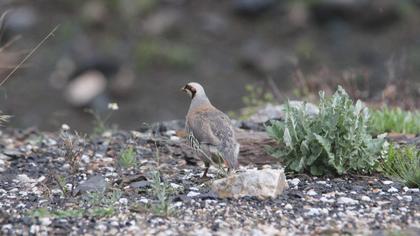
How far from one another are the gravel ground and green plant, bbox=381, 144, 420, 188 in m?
0.09

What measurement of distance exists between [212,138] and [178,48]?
10.6 meters

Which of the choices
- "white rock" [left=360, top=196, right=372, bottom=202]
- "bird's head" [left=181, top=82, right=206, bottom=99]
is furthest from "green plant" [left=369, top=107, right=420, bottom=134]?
"white rock" [left=360, top=196, right=372, bottom=202]

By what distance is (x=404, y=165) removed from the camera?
7.02 m

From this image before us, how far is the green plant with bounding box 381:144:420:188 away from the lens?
673cm

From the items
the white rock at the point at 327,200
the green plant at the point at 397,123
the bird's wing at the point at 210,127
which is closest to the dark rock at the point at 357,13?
the green plant at the point at 397,123

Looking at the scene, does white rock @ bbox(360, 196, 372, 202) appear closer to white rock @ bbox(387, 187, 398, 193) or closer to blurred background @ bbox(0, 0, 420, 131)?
white rock @ bbox(387, 187, 398, 193)

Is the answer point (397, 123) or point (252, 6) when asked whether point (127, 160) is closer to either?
point (397, 123)

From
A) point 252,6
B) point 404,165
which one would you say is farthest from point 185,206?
point 252,6

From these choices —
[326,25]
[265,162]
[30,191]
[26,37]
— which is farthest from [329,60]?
[30,191]

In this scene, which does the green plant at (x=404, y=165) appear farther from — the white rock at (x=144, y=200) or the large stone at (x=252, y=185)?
the white rock at (x=144, y=200)

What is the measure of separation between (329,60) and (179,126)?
26.0ft

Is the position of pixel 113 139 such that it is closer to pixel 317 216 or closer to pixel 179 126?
pixel 179 126

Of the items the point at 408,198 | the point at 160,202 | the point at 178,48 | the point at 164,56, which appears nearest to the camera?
the point at 160,202

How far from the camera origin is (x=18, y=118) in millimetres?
14516
